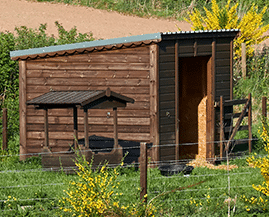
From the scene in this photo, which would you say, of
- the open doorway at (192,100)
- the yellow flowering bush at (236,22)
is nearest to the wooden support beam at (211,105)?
the open doorway at (192,100)

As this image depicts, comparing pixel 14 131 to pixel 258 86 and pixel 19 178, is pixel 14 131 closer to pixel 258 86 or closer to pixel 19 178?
pixel 19 178

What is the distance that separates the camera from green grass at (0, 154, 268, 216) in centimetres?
792

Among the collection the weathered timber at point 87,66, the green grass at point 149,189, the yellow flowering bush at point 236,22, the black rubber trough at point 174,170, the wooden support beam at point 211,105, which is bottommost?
the green grass at point 149,189

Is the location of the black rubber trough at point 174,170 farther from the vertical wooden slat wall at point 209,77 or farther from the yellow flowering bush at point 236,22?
the yellow flowering bush at point 236,22

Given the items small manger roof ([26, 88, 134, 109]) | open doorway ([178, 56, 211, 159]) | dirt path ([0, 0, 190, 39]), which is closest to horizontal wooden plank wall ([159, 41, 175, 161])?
small manger roof ([26, 88, 134, 109])

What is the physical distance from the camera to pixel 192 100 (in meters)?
14.9

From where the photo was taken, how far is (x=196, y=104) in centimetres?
1472

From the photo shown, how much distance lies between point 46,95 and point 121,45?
97.5 inches

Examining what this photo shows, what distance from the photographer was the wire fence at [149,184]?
28.9ft

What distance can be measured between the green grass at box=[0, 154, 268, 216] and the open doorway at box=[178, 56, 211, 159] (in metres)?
2.30

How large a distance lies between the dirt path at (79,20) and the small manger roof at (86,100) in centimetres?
1981

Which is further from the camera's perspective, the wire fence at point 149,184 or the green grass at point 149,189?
the wire fence at point 149,184

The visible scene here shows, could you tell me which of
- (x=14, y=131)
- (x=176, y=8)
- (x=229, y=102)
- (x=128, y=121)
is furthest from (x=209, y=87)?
(x=176, y=8)

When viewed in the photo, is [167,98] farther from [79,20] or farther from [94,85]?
[79,20]
